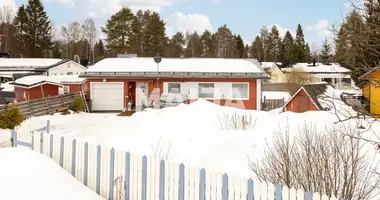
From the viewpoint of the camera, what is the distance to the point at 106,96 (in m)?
24.1

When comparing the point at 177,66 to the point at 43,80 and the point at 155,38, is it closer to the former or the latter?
the point at 43,80

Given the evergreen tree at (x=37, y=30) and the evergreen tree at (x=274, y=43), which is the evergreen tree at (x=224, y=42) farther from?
the evergreen tree at (x=37, y=30)

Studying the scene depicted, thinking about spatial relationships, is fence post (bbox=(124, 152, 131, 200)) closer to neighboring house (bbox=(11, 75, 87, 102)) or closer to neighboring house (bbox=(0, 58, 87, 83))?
neighboring house (bbox=(11, 75, 87, 102))

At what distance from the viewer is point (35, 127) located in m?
16.7

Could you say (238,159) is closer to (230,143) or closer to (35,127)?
(230,143)

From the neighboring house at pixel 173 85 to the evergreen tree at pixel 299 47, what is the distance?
168ft

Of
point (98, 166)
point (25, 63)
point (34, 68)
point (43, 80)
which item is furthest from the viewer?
point (25, 63)

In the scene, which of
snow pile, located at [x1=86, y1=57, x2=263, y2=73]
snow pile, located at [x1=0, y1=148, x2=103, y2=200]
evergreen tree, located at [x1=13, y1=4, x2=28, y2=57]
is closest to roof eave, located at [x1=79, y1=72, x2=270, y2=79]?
snow pile, located at [x1=86, y1=57, x2=263, y2=73]

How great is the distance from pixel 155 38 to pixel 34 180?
55.4 m

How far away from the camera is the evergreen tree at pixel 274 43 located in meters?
82.2

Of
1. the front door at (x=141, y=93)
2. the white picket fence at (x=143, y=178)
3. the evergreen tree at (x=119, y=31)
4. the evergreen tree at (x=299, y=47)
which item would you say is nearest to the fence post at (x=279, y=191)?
the white picket fence at (x=143, y=178)

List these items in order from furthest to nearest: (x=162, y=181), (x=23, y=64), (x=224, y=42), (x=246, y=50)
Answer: (x=246, y=50)
(x=224, y=42)
(x=23, y=64)
(x=162, y=181)

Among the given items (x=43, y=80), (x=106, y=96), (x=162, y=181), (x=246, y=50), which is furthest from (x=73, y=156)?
(x=246, y=50)

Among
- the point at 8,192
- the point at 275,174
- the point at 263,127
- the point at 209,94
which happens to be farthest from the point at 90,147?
the point at 209,94
